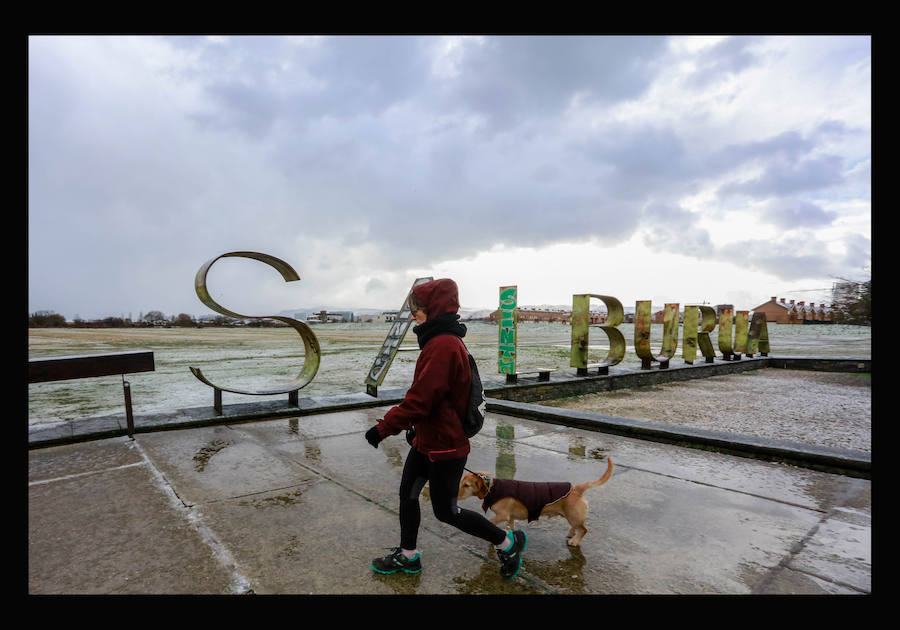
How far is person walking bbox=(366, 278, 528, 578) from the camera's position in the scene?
2.21m

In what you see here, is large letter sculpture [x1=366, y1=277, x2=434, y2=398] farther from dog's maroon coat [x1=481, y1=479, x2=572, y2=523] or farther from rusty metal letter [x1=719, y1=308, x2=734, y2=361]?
rusty metal letter [x1=719, y1=308, x2=734, y2=361]

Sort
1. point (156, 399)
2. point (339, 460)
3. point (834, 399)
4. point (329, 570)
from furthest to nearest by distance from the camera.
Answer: point (834, 399), point (156, 399), point (339, 460), point (329, 570)

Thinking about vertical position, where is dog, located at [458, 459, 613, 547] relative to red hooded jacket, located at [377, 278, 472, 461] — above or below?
below

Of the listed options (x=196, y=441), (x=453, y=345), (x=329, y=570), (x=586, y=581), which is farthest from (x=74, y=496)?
(x=586, y=581)

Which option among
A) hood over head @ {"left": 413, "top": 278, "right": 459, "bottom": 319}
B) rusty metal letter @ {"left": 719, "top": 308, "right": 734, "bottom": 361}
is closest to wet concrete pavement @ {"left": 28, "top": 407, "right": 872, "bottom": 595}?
hood over head @ {"left": 413, "top": 278, "right": 459, "bottom": 319}

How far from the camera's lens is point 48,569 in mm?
2473

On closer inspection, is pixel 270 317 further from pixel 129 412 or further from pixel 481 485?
pixel 481 485

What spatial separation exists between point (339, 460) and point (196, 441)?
1.84 meters

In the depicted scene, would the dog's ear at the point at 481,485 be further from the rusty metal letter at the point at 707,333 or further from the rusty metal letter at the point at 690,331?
the rusty metal letter at the point at 707,333

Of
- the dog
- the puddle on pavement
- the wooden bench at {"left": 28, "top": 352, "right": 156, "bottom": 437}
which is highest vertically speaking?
the wooden bench at {"left": 28, "top": 352, "right": 156, "bottom": 437}

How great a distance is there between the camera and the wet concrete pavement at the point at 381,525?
2371mm

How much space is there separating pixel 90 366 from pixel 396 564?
13.9ft

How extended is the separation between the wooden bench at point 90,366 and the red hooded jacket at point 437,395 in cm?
397

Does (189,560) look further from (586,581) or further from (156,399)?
(156,399)
